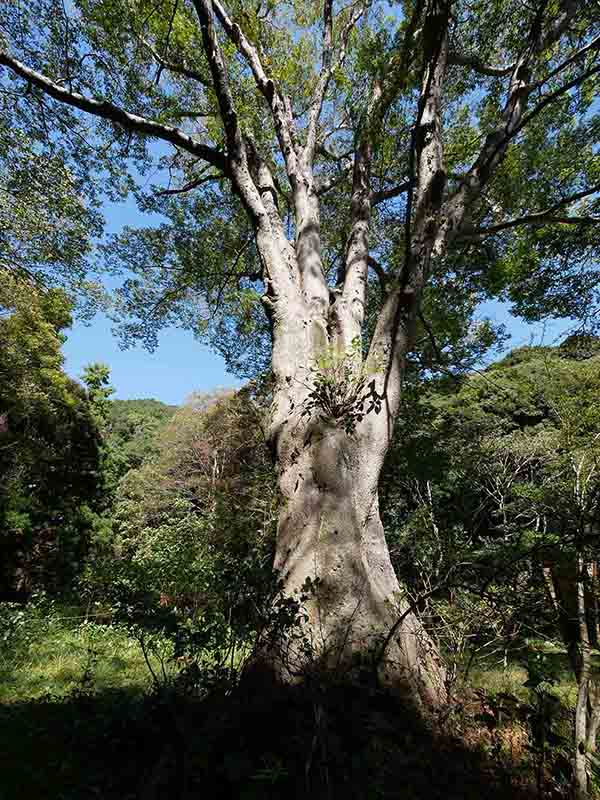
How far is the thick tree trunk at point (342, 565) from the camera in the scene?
2141 mm

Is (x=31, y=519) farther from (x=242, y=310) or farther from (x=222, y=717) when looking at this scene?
(x=222, y=717)

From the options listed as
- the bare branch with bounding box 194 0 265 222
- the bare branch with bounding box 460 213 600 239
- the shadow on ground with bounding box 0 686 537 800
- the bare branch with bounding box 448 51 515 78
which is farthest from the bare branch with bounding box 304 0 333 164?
the shadow on ground with bounding box 0 686 537 800

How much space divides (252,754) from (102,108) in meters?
5.21

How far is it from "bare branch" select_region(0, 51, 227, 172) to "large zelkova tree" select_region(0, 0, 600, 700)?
18 mm

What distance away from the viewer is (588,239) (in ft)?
18.7

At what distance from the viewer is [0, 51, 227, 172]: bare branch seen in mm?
3744

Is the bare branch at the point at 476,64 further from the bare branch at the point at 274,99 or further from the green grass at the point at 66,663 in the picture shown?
the green grass at the point at 66,663

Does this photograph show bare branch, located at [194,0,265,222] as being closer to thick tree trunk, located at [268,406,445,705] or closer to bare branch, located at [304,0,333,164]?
bare branch, located at [304,0,333,164]

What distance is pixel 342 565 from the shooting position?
2.48 m

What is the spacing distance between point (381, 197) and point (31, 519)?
10.8m

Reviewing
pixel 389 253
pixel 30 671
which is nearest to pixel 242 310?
pixel 389 253

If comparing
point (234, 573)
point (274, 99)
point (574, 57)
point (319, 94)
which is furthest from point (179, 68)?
point (234, 573)

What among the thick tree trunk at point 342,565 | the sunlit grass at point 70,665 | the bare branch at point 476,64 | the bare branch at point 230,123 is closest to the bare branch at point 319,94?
the bare branch at point 230,123

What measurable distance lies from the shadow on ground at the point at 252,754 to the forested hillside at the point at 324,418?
1 cm
